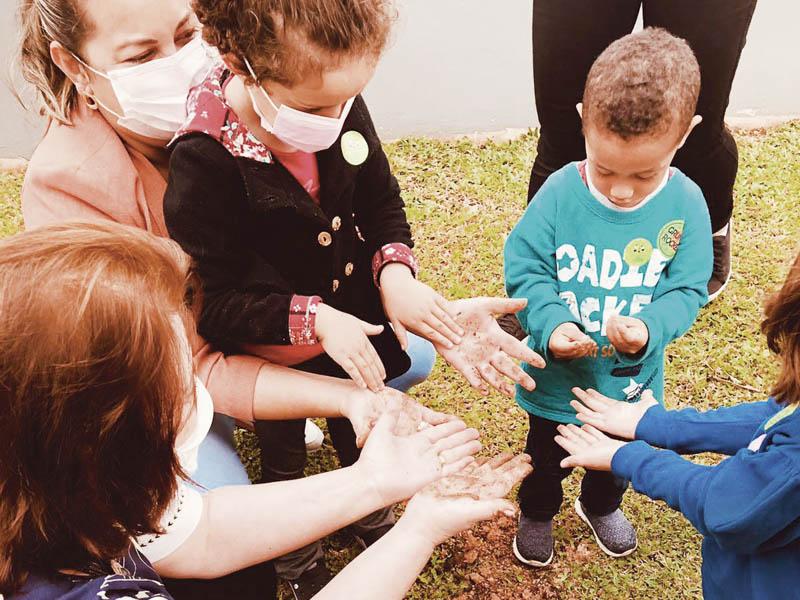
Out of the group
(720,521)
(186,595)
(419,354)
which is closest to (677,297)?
(720,521)

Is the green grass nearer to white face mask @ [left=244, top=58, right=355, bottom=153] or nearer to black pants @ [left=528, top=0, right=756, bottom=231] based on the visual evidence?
black pants @ [left=528, top=0, right=756, bottom=231]

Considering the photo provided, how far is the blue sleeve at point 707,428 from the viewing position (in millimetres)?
1585

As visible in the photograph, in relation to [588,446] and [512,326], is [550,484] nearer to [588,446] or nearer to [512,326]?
[588,446]

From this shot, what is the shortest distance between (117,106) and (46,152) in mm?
201

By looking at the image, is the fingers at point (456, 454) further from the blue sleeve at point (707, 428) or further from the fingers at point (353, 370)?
the blue sleeve at point (707, 428)

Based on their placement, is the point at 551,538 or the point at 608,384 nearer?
the point at 608,384

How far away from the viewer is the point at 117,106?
5.76 feet

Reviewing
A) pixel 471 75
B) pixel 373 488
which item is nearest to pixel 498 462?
pixel 373 488

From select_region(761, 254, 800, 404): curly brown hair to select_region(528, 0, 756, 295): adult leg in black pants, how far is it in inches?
46.4

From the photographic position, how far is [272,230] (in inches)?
67.2

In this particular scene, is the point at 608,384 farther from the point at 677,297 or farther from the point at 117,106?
the point at 117,106

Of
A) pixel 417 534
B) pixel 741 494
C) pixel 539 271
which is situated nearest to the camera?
pixel 741 494

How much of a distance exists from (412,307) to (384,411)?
28 centimetres

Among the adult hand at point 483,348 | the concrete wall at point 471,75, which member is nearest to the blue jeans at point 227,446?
the adult hand at point 483,348
